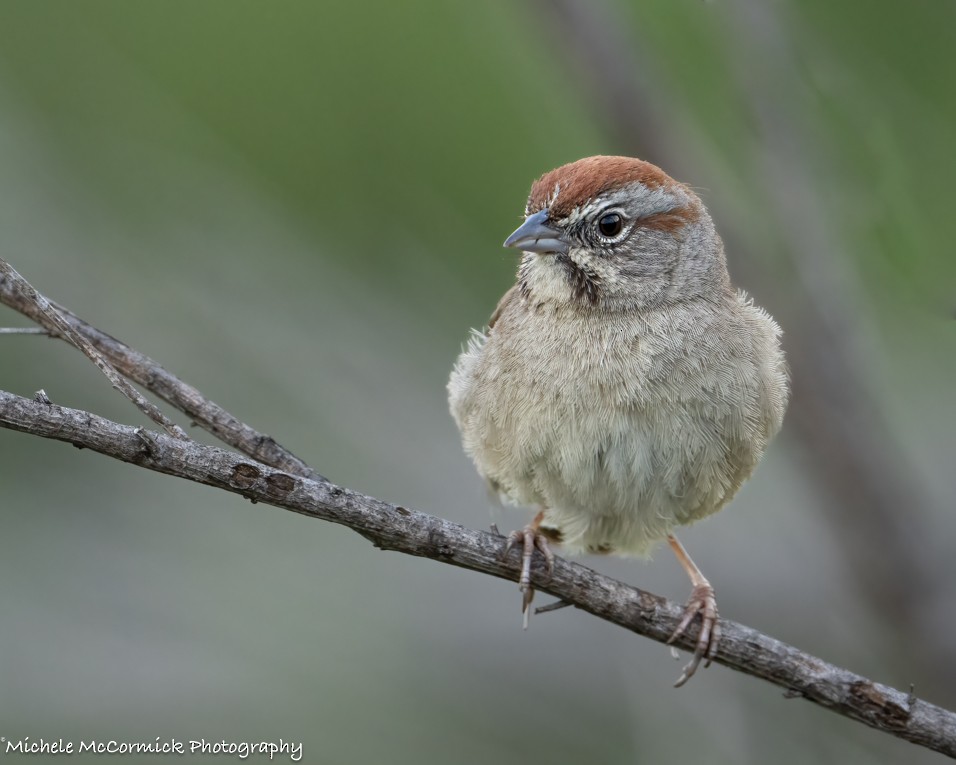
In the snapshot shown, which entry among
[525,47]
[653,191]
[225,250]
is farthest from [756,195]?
[225,250]

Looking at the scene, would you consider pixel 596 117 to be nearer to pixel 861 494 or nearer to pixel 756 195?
pixel 756 195

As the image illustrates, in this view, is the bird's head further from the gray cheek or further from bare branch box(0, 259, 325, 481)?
bare branch box(0, 259, 325, 481)

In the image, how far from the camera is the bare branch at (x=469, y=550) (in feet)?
10.9

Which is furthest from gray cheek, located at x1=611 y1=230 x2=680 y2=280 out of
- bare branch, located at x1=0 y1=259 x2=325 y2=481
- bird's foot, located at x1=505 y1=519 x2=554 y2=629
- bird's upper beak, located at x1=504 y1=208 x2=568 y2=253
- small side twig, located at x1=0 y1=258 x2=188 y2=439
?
small side twig, located at x1=0 y1=258 x2=188 y2=439

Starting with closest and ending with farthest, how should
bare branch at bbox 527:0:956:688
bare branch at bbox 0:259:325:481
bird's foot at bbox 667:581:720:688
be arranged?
bare branch at bbox 0:259:325:481
bird's foot at bbox 667:581:720:688
bare branch at bbox 527:0:956:688

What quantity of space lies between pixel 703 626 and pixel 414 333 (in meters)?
4.44

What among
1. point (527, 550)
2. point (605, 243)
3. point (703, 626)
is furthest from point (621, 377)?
point (703, 626)

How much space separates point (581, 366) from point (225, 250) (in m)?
4.01

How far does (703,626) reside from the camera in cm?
445

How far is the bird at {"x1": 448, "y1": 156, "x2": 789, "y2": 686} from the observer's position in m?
4.56

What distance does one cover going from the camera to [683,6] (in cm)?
859

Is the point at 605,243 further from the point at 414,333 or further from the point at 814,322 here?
the point at 414,333

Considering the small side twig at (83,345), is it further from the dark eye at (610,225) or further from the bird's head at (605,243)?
the dark eye at (610,225)

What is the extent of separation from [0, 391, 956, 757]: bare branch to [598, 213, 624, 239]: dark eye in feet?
4.99
